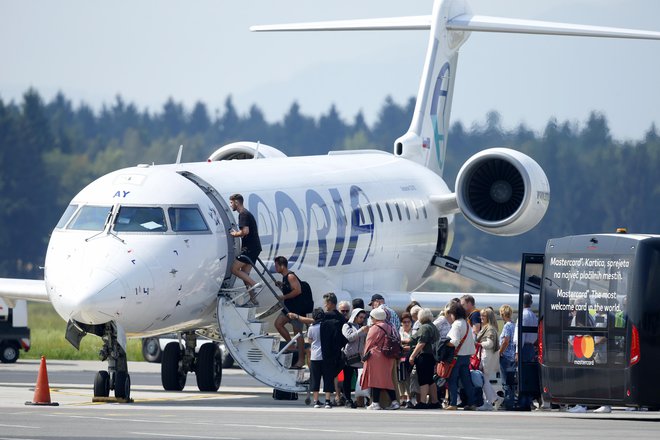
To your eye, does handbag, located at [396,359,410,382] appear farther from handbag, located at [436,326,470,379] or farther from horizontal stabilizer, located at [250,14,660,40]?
horizontal stabilizer, located at [250,14,660,40]

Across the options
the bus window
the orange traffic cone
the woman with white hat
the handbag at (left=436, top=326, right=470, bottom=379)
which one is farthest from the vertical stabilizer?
the orange traffic cone

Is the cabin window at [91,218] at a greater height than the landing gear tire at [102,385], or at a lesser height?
greater

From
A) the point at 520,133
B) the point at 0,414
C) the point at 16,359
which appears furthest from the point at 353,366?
the point at 520,133

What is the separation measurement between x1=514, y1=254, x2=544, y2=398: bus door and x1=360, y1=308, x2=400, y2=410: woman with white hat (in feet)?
5.95

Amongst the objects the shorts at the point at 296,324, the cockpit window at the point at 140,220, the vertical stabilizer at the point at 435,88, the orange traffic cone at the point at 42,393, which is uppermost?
the vertical stabilizer at the point at 435,88

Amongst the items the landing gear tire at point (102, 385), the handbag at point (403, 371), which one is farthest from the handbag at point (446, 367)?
the landing gear tire at point (102, 385)

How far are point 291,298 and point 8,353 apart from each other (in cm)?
1489

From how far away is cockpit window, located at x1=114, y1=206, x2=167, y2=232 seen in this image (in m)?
23.5

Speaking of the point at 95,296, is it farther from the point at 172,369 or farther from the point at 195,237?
the point at 172,369

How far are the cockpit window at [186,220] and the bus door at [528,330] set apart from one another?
16.0 ft

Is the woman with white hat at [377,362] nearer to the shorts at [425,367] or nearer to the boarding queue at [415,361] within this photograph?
the boarding queue at [415,361]

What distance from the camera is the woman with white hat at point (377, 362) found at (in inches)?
887

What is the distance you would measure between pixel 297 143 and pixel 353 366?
305 feet

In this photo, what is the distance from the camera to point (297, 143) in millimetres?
116250
